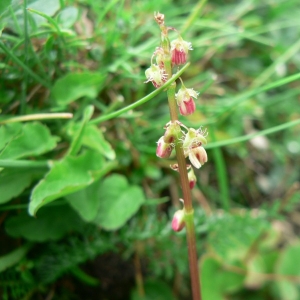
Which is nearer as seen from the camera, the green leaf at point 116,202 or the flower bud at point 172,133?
the flower bud at point 172,133

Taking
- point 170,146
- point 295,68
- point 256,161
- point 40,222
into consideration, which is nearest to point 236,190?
point 256,161

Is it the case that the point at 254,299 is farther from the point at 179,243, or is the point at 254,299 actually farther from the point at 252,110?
the point at 252,110

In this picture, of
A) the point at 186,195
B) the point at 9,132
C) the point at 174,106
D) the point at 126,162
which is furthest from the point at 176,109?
the point at 126,162

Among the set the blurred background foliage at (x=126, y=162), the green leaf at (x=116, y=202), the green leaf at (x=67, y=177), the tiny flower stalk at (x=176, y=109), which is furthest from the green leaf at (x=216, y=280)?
the tiny flower stalk at (x=176, y=109)

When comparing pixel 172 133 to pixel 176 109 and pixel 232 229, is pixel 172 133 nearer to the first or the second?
pixel 176 109

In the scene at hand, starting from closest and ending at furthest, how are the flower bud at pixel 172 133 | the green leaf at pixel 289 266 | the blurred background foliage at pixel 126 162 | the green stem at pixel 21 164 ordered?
the flower bud at pixel 172 133, the green stem at pixel 21 164, the blurred background foliage at pixel 126 162, the green leaf at pixel 289 266

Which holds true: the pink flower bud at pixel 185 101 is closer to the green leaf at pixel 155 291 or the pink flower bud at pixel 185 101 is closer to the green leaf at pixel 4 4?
the green leaf at pixel 4 4
